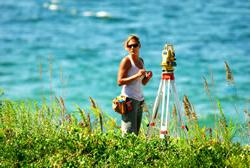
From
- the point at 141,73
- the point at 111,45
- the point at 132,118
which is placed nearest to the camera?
the point at 141,73

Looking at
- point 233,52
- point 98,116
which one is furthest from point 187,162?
point 233,52

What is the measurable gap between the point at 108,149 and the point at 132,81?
86 cm

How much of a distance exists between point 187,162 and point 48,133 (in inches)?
78.9

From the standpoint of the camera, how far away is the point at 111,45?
28.6m

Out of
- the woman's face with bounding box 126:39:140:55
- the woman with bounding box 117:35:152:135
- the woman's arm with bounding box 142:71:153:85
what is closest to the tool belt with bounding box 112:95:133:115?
the woman with bounding box 117:35:152:135

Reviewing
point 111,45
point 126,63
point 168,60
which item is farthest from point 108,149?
point 111,45

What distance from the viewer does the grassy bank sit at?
24.5 ft

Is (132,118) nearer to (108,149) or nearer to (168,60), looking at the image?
(108,149)

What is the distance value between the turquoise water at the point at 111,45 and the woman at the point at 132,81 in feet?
31.9

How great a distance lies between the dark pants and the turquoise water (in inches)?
380

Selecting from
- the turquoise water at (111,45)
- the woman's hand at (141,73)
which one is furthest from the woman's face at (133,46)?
the turquoise water at (111,45)

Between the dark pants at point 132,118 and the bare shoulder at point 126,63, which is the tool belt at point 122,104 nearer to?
the dark pants at point 132,118

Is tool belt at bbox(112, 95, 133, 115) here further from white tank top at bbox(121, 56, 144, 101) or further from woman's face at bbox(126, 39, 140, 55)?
woman's face at bbox(126, 39, 140, 55)

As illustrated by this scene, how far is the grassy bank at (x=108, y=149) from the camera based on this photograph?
7.46 m
